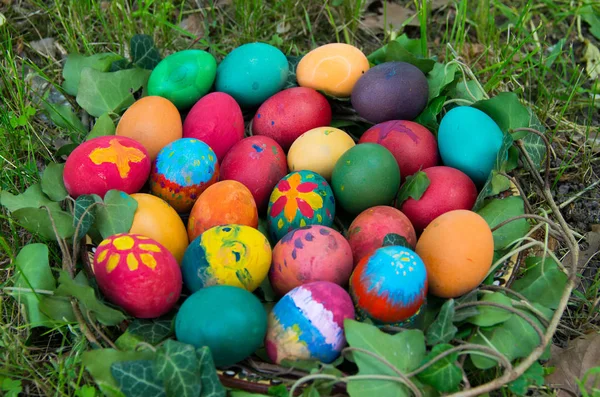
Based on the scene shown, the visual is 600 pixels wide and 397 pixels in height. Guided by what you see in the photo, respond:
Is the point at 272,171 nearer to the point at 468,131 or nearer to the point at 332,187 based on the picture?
the point at 332,187

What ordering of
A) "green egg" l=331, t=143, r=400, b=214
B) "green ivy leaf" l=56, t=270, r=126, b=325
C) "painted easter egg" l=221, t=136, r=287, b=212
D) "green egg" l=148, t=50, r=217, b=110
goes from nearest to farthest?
1. "green ivy leaf" l=56, t=270, r=126, b=325
2. "green egg" l=331, t=143, r=400, b=214
3. "painted easter egg" l=221, t=136, r=287, b=212
4. "green egg" l=148, t=50, r=217, b=110

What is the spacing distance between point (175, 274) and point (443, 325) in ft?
2.36

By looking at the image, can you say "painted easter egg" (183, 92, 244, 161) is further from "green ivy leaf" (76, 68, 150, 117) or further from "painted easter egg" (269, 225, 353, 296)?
"painted easter egg" (269, 225, 353, 296)

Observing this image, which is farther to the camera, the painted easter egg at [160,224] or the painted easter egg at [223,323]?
the painted easter egg at [160,224]

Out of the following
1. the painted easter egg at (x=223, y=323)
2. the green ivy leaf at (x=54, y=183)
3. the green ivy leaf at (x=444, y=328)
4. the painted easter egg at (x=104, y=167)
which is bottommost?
the green ivy leaf at (x=444, y=328)

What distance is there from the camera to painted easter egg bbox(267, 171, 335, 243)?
1.88 m

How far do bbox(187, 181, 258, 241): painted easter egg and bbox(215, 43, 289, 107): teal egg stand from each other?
1.72 feet

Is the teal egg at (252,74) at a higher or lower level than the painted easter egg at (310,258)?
higher

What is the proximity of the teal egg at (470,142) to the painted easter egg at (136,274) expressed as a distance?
100 cm

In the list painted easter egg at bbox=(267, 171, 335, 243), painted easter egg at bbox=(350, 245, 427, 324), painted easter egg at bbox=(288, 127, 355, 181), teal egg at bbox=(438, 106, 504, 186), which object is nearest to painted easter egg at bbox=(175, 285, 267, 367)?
painted easter egg at bbox=(350, 245, 427, 324)

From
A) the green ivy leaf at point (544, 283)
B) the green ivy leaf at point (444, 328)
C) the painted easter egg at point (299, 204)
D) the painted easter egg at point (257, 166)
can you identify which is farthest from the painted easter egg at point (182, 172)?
the green ivy leaf at point (544, 283)

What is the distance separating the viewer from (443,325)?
155cm

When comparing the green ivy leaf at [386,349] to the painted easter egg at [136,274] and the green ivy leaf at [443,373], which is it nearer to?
the green ivy leaf at [443,373]

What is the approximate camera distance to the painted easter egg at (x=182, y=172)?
77.0 inches
